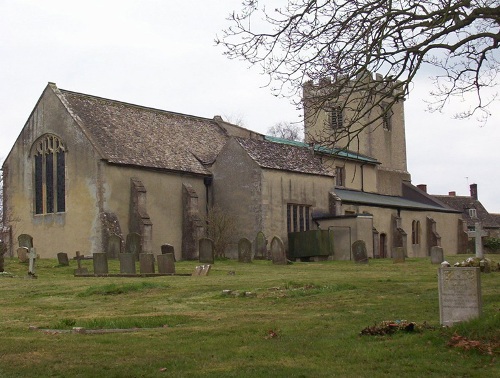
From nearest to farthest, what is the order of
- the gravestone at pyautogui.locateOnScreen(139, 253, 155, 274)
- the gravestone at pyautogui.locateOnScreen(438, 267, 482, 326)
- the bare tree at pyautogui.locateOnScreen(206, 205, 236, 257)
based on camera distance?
1. the gravestone at pyautogui.locateOnScreen(438, 267, 482, 326)
2. the gravestone at pyautogui.locateOnScreen(139, 253, 155, 274)
3. the bare tree at pyautogui.locateOnScreen(206, 205, 236, 257)

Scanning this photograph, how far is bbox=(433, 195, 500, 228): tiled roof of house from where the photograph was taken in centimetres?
8400

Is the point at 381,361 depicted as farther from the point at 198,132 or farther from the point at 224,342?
Answer: the point at 198,132

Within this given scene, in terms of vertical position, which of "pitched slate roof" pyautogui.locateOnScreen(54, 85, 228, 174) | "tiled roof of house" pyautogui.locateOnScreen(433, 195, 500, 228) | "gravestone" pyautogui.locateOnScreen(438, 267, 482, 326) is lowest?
"gravestone" pyautogui.locateOnScreen(438, 267, 482, 326)

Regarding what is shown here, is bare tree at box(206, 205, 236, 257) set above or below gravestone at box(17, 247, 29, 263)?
above

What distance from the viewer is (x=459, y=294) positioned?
41.2 ft

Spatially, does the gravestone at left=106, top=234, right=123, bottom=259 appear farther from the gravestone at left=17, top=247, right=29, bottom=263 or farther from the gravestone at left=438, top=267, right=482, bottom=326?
the gravestone at left=438, top=267, right=482, bottom=326

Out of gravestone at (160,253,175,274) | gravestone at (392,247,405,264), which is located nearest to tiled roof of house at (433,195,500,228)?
gravestone at (392,247,405,264)

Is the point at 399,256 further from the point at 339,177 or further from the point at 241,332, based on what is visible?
the point at 241,332

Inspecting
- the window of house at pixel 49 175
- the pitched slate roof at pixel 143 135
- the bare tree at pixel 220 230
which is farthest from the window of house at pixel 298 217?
the window of house at pixel 49 175

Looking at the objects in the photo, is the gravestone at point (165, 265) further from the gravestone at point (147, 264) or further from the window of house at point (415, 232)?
the window of house at point (415, 232)

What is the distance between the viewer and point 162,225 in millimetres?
44281

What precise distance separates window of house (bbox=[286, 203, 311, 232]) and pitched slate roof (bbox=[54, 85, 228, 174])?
18.4 feet

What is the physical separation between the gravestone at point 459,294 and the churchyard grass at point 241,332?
499 mm

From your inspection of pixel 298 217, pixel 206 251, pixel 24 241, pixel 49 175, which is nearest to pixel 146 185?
pixel 49 175
